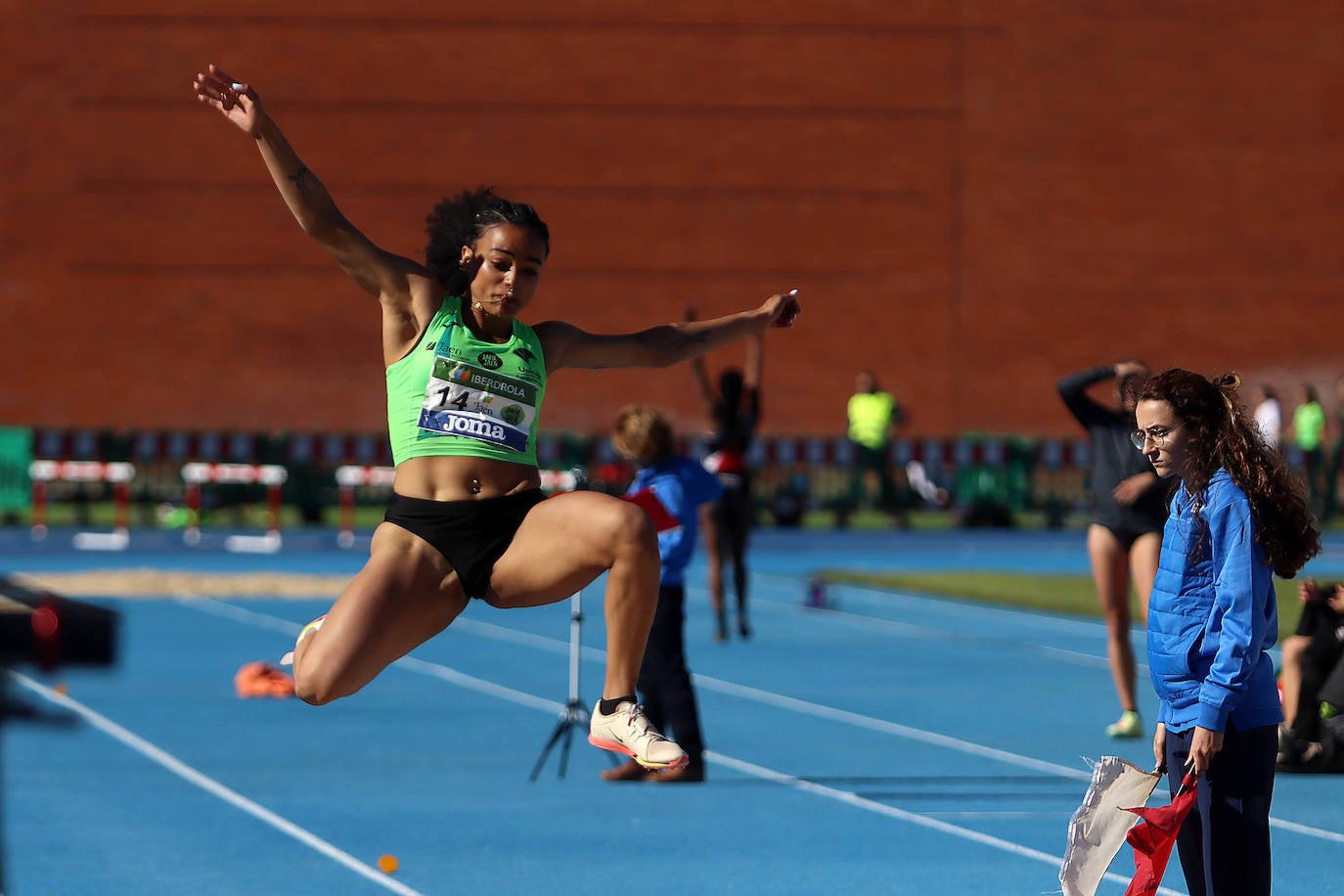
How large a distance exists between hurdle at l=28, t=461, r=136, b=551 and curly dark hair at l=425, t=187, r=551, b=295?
2066 cm

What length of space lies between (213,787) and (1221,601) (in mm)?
6198

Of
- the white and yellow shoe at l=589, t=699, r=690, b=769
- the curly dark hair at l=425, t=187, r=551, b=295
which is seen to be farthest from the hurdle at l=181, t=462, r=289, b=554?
the white and yellow shoe at l=589, t=699, r=690, b=769

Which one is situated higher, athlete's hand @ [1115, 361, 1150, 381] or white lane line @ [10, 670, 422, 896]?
athlete's hand @ [1115, 361, 1150, 381]

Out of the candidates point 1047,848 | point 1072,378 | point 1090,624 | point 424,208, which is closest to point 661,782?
point 1047,848

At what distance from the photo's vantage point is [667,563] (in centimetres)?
1093

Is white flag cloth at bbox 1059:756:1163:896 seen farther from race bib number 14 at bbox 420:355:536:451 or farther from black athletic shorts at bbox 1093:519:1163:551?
black athletic shorts at bbox 1093:519:1163:551

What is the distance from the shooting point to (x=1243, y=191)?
123 feet

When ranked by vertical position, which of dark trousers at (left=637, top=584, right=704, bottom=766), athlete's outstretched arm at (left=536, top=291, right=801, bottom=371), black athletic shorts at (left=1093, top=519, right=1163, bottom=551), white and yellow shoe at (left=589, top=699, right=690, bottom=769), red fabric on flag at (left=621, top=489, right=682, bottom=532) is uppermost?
athlete's outstretched arm at (left=536, top=291, right=801, bottom=371)

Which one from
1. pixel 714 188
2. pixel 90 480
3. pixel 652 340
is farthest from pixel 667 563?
pixel 714 188

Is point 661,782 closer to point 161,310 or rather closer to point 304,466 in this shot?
point 304,466

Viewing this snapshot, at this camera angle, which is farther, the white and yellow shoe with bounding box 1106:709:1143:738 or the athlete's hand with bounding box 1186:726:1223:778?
the white and yellow shoe with bounding box 1106:709:1143:738

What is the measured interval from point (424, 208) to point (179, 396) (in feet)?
17.8

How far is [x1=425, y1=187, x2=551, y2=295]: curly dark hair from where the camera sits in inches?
265

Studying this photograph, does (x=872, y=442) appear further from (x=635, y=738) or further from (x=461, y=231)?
(x=635, y=738)
